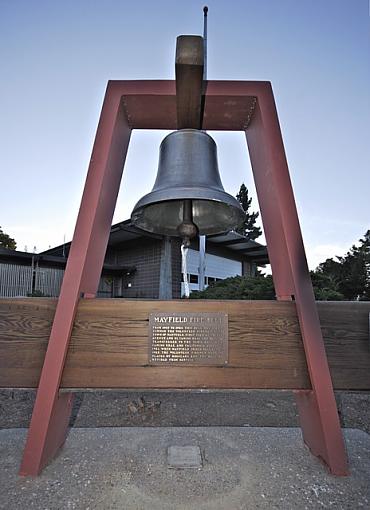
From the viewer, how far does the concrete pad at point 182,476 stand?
1732mm

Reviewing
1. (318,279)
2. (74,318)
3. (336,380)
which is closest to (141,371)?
(74,318)

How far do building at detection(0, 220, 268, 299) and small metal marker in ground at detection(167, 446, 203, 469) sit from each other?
31.4 feet

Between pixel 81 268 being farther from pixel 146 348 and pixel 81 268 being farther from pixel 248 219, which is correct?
pixel 248 219

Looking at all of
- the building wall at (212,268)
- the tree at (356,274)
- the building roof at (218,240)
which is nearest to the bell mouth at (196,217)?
the building roof at (218,240)

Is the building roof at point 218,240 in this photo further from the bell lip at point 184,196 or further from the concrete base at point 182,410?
the bell lip at point 184,196

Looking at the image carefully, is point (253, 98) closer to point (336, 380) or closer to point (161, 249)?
point (336, 380)

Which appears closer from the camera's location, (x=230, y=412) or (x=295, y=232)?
(x=295, y=232)

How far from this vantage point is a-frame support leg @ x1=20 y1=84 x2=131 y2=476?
1915 mm

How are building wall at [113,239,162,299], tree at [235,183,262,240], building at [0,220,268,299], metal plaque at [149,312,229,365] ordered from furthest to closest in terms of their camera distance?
tree at [235,183,262,240]
building wall at [113,239,162,299]
building at [0,220,268,299]
metal plaque at [149,312,229,365]

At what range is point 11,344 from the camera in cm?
214

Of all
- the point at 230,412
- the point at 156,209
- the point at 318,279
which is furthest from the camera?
the point at 318,279

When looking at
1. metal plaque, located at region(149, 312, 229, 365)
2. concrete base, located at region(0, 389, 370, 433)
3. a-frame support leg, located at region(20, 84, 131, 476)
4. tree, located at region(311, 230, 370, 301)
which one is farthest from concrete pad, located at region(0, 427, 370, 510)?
tree, located at region(311, 230, 370, 301)

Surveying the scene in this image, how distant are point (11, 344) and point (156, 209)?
174 cm

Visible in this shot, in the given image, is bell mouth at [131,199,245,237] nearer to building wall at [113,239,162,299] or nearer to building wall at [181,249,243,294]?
building wall at [113,239,162,299]
